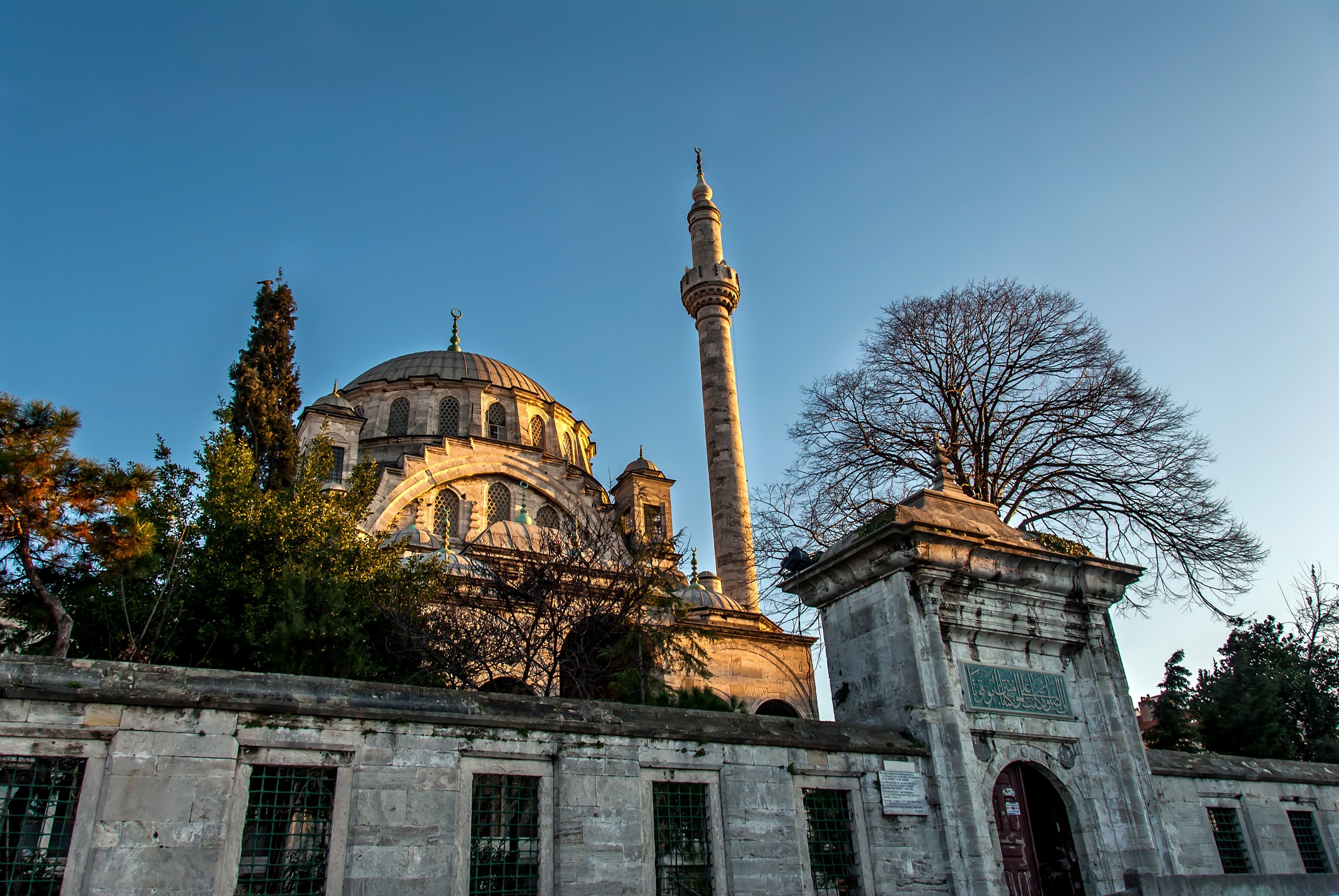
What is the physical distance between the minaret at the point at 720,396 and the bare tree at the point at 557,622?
8.84m

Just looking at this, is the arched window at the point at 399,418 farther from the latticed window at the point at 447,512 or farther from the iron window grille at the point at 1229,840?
the iron window grille at the point at 1229,840

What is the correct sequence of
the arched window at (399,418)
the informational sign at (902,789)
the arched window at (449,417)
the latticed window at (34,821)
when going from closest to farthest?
the latticed window at (34,821), the informational sign at (902,789), the arched window at (399,418), the arched window at (449,417)

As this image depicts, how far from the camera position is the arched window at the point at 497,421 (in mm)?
31656

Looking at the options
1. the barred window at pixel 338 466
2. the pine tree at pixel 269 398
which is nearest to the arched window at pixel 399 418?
the barred window at pixel 338 466

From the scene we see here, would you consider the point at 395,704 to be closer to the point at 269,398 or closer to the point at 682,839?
the point at 682,839

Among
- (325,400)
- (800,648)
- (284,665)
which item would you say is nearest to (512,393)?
(325,400)

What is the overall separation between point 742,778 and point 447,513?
68.8 feet

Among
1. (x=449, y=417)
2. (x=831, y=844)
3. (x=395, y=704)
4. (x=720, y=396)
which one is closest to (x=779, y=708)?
(x=720, y=396)

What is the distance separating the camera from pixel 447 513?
26.9 meters

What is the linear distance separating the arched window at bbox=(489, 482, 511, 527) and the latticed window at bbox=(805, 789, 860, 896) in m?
21.3

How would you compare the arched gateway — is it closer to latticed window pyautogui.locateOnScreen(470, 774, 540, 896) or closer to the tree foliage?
latticed window pyautogui.locateOnScreen(470, 774, 540, 896)

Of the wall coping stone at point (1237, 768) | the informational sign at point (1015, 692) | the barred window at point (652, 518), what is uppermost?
the barred window at point (652, 518)

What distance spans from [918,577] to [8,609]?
11.6m

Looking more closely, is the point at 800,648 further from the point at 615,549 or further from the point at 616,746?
the point at 616,746
